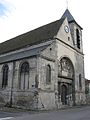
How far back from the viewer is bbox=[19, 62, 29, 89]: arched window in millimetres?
18609

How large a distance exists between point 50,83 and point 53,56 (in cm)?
313

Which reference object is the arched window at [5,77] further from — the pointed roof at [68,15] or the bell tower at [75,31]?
the pointed roof at [68,15]

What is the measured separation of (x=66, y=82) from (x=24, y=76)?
6241 mm

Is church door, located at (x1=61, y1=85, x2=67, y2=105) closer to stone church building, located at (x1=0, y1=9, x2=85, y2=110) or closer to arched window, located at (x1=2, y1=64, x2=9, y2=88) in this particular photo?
stone church building, located at (x1=0, y1=9, x2=85, y2=110)

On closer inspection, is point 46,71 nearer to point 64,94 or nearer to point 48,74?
point 48,74

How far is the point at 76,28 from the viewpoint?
27391 millimetres

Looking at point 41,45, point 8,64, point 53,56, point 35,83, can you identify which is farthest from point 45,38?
point 35,83

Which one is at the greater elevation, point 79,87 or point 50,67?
point 50,67

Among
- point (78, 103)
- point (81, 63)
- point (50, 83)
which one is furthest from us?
point (81, 63)

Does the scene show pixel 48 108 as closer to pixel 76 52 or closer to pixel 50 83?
pixel 50 83

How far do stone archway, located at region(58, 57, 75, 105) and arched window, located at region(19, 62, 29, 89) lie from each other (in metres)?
4.26

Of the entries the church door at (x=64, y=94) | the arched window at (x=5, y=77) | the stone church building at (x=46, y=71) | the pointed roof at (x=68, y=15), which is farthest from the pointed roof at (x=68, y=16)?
the arched window at (x=5, y=77)

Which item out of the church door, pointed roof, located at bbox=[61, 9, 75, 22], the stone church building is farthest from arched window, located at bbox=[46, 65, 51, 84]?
pointed roof, located at bbox=[61, 9, 75, 22]

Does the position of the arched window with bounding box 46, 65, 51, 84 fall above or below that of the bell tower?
below
